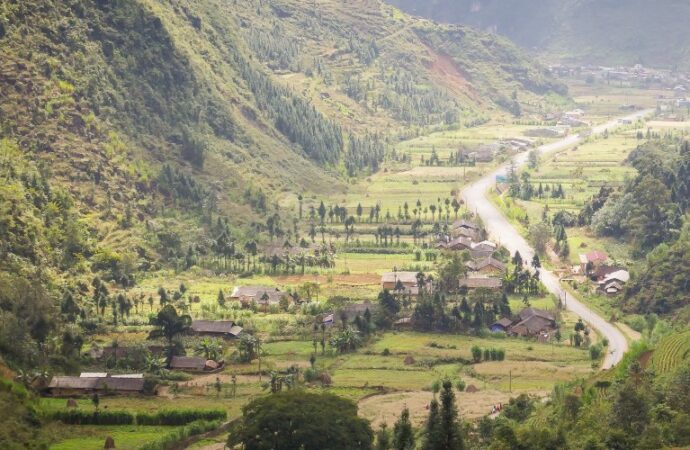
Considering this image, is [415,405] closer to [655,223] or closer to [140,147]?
[655,223]

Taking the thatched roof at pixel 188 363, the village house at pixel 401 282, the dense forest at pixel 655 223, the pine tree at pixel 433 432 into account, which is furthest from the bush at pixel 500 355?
the pine tree at pixel 433 432

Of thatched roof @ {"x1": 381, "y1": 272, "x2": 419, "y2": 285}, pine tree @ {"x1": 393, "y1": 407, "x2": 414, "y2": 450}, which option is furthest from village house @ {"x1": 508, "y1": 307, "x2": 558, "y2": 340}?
pine tree @ {"x1": 393, "y1": 407, "x2": 414, "y2": 450}

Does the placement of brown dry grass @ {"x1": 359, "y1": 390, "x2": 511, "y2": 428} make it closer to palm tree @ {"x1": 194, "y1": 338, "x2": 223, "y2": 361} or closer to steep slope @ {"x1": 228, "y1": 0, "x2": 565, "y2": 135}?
palm tree @ {"x1": 194, "y1": 338, "x2": 223, "y2": 361}

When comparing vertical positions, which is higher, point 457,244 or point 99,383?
point 457,244

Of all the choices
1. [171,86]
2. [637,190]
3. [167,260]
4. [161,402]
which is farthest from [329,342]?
[171,86]

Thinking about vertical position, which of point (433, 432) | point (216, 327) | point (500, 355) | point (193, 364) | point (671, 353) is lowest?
point (433, 432)

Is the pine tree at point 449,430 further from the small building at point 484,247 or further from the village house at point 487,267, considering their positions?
the small building at point 484,247

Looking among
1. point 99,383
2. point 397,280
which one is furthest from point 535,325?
point 99,383
